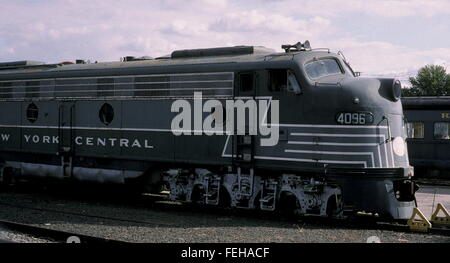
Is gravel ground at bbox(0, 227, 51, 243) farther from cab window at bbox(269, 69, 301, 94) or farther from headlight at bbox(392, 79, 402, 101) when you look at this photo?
headlight at bbox(392, 79, 402, 101)

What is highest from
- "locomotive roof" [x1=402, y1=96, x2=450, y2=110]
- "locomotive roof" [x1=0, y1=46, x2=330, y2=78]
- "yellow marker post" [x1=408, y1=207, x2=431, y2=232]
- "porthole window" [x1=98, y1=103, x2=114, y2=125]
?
"locomotive roof" [x1=0, y1=46, x2=330, y2=78]

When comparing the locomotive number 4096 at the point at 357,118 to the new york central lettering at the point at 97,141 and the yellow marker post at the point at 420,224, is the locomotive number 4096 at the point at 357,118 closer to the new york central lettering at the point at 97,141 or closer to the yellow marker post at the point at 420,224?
the yellow marker post at the point at 420,224

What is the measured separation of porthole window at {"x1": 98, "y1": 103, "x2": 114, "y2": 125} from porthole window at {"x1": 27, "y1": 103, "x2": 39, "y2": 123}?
2880 millimetres

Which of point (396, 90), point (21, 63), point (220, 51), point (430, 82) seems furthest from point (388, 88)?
point (430, 82)

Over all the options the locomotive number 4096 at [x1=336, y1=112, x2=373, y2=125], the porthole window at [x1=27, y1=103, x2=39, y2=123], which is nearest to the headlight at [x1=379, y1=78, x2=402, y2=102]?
the locomotive number 4096 at [x1=336, y1=112, x2=373, y2=125]

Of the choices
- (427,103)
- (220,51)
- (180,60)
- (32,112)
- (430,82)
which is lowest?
(32,112)

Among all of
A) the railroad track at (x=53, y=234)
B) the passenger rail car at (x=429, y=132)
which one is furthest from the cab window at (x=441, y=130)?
the railroad track at (x=53, y=234)

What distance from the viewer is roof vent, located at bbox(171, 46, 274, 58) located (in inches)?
589

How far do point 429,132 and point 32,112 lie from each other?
48.1 ft

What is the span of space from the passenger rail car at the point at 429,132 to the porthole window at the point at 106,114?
11.8 m

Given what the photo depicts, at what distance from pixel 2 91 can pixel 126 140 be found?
19.9 feet

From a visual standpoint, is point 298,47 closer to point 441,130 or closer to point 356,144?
point 356,144

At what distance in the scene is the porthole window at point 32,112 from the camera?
18.5m

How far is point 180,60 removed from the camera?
15.8 m
